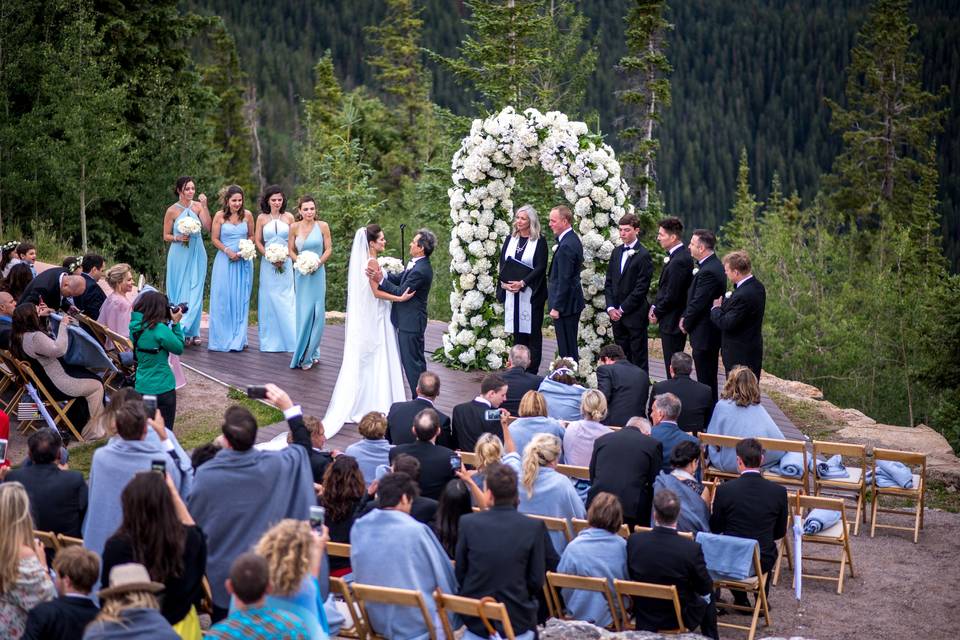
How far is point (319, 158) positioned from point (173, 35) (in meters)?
16.8

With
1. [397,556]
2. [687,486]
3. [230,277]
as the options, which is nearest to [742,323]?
[687,486]

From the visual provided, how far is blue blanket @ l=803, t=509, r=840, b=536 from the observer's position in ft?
26.2

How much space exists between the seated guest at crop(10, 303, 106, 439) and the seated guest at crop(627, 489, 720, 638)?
224 inches

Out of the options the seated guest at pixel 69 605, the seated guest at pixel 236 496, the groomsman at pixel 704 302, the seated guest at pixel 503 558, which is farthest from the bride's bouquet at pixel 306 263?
the seated guest at pixel 69 605

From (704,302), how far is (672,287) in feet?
1.39

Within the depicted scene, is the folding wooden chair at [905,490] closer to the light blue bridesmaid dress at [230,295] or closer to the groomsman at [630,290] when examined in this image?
the groomsman at [630,290]

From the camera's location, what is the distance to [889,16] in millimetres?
41094

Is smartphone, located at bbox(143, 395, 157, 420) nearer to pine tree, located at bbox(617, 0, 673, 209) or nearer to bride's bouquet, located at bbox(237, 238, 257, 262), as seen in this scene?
bride's bouquet, located at bbox(237, 238, 257, 262)

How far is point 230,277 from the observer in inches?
503

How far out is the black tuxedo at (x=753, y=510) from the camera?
7086mm

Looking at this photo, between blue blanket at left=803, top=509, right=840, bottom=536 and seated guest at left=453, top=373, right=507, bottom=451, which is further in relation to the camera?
blue blanket at left=803, top=509, right=840, bottom=536

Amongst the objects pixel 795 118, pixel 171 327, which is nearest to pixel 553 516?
pixel 171 327


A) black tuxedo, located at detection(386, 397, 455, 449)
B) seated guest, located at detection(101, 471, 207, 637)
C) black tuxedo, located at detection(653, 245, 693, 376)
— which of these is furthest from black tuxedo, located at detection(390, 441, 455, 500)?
black tuxedo, located at detection(653, 245, 693, 376)

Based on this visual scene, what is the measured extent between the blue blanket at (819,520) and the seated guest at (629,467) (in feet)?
4.94
